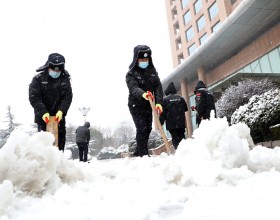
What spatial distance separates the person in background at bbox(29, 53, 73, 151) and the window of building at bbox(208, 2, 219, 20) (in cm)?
2403

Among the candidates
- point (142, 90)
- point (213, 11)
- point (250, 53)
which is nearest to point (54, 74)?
point (142, 90)

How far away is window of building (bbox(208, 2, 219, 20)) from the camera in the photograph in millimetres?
25609

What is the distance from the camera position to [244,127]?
8.25ft

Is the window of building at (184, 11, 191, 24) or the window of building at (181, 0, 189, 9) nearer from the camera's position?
the window of building at (184, 11, 191, 24)

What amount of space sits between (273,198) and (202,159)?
2.18ft

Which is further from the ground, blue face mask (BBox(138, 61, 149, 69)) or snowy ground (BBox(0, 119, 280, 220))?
blue face mask (BBox(138, 61, 149, 69))

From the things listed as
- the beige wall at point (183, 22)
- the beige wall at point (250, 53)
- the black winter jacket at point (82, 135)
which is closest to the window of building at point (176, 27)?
the beige wall at point (183, 22)

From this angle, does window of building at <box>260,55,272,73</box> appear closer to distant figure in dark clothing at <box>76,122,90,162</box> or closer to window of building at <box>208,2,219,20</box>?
window of building at <box>208,2,219,20</box>

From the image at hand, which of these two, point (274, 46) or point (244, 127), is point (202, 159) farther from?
point (274, 46)

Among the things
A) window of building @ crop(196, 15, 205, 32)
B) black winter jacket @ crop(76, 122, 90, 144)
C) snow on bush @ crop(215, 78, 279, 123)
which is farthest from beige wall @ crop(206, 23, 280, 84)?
black winter jacket @ crop(76, 122, 90, 144)

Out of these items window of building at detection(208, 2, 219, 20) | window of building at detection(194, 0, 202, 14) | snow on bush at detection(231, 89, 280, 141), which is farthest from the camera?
window of building at detection(194, 0, 202, 14)

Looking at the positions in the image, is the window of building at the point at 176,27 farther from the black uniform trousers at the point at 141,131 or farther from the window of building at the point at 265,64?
the black uniform trousers at the point at 141,131

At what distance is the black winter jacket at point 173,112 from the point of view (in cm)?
573

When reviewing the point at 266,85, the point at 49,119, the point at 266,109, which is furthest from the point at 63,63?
the point at 266,85
